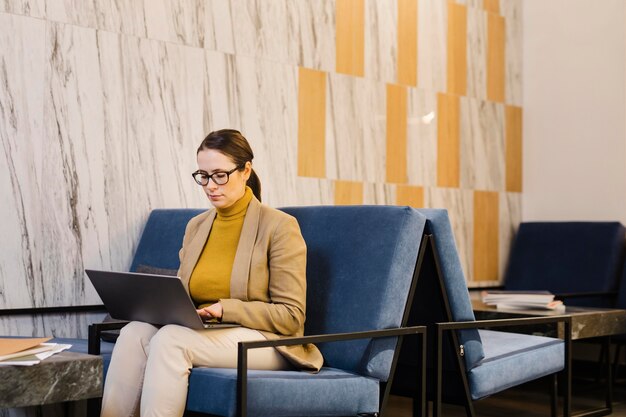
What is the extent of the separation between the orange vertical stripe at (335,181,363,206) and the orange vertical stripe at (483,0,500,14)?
5.94 ft

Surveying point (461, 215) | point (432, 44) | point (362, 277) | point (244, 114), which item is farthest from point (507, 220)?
point (362, 277)

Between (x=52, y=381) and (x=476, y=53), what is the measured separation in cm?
459

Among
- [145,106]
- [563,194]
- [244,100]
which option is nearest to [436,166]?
[563,194]

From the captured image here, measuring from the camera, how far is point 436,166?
5.81 meters

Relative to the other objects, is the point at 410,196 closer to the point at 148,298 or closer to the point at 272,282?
the point at 272,282

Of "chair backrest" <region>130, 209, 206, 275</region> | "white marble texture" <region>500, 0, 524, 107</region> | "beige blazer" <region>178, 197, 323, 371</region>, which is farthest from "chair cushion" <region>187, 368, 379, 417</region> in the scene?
"white marble texture" <region>500, 0, 524, 107</region>

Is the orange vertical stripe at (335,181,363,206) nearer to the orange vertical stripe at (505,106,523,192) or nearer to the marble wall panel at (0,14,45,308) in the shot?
the orange vertical stripe at (505,106,523,192)

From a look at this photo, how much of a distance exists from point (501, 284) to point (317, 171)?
1.93 meters

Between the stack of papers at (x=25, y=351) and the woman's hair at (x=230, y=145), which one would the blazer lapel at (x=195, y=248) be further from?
the stack of papers at (x=25, y=351)

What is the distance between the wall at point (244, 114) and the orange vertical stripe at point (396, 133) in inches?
0.4

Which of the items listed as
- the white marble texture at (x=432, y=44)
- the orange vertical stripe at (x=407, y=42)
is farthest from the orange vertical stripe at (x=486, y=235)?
the orange vertical stripe at (x=407, y=42)

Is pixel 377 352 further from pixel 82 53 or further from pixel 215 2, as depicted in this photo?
pixel 215 2

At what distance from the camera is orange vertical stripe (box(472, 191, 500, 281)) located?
604 cm

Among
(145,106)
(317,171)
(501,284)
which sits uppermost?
(145,106)
